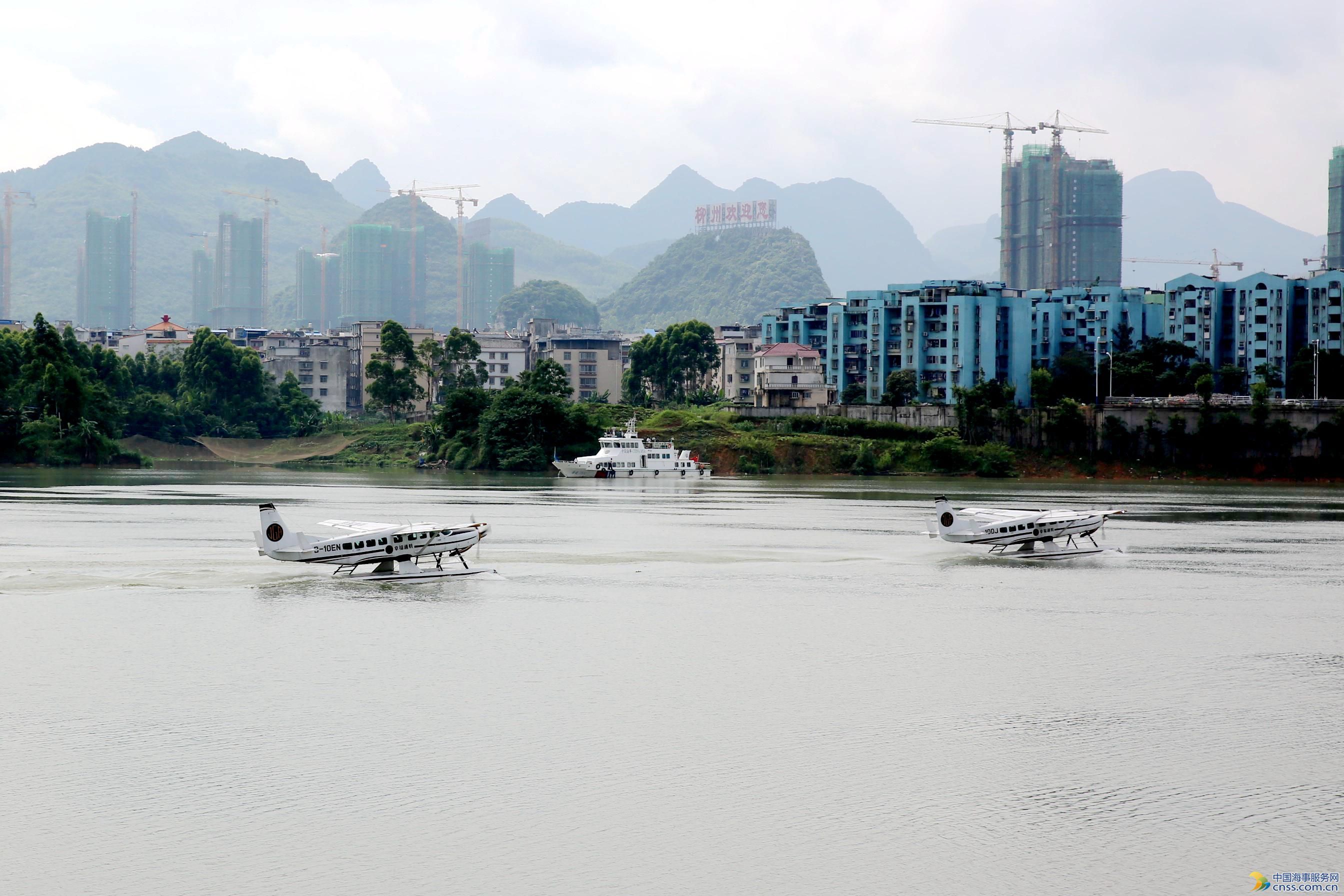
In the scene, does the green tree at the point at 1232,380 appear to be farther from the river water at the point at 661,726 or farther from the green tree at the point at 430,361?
the river water at the point at 661,726

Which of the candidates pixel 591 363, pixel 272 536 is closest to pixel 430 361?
pixel 591 363

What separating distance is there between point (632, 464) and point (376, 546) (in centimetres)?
6846

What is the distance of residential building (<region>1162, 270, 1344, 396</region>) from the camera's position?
14162cm

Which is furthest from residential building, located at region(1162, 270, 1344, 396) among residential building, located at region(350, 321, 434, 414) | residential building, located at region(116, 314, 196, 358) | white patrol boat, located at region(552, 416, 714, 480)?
residential building, located at region(116, 314, 196, 358)

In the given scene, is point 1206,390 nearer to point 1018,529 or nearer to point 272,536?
point 1018,529

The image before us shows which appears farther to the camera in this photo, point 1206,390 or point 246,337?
point 246,337

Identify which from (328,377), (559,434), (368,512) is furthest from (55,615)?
(328,377)

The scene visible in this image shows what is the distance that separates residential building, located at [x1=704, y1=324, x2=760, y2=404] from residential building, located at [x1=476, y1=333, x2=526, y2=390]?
28.3 m

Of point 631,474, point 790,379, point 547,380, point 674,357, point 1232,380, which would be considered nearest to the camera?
point 631,474

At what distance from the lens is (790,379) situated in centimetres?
14238

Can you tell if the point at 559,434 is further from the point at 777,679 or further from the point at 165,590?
the point at 777,679

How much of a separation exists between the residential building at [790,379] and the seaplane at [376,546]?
9715cm

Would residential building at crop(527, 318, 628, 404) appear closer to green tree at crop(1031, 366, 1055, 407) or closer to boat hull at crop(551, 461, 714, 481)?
boat hull at crop(551, 461, 714, 481)

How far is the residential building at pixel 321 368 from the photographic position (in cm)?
17750
